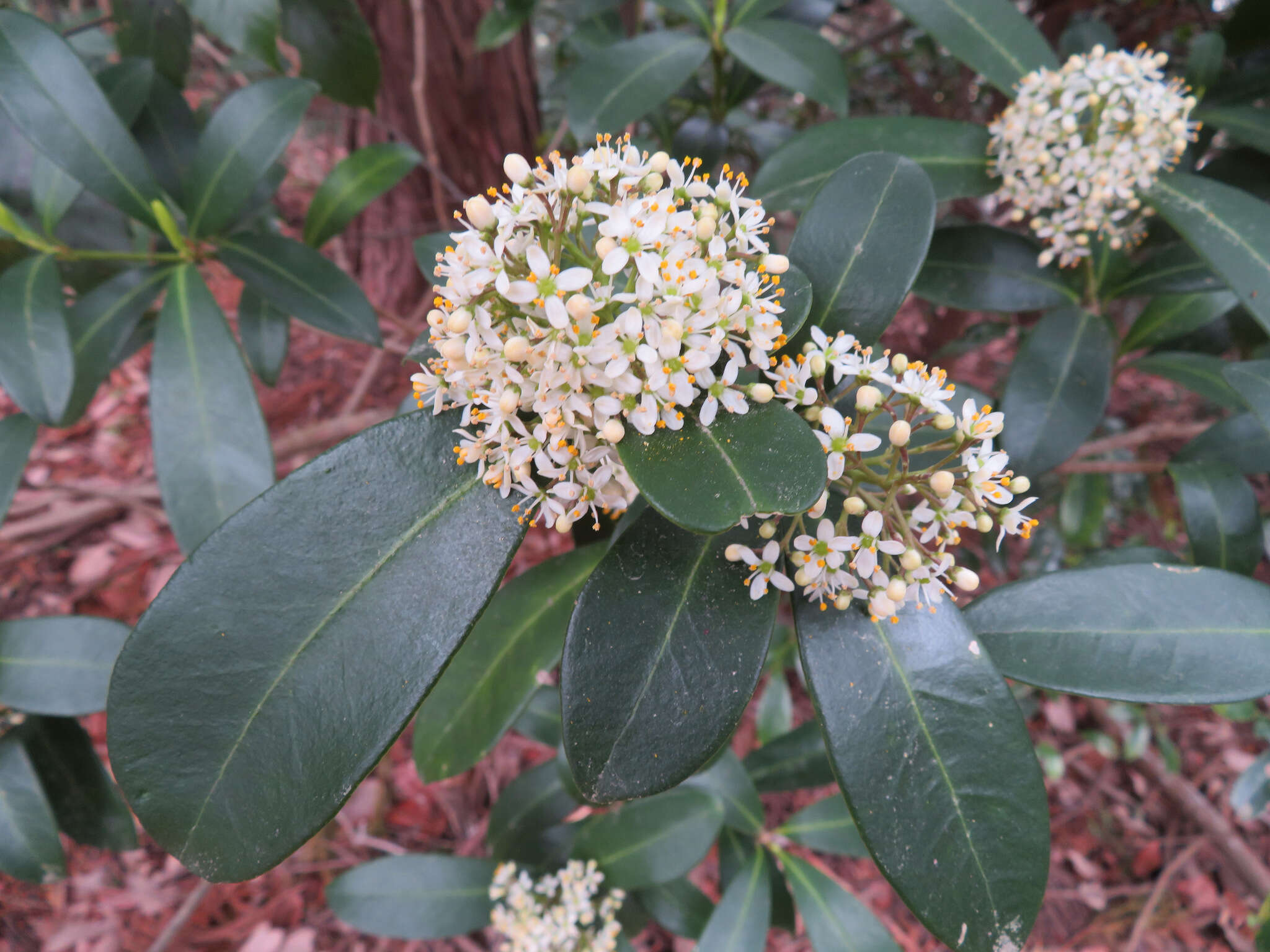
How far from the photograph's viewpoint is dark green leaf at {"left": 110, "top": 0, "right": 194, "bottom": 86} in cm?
198

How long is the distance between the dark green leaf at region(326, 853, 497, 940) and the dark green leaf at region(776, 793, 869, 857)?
2.63ft

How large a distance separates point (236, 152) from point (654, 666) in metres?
1.54

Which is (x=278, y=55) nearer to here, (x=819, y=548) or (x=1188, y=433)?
(x=819, y=548)

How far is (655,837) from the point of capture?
5.16 feet

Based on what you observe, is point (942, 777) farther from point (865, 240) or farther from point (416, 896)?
point (416, 896)

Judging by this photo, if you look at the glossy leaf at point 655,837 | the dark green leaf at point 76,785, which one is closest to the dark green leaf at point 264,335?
the dark green leaf at point 76,785

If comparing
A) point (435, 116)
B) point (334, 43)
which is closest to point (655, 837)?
point (334, 43)

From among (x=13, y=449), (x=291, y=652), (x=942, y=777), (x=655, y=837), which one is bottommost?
(x=655, y=837)

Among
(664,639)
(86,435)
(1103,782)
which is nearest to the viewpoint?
(664,639)

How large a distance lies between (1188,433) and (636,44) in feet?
6.50

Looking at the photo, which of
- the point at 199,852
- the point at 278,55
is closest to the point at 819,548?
the point at 199,852

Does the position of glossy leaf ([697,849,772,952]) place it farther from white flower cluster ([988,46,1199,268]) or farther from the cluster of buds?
white flower cluster ([988,46,1199,268])

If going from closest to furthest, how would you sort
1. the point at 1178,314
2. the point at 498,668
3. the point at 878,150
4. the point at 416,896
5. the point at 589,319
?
the point at 589,319, the point at 498,668, the point at 878,150, the point at 416,896, the point at 1178,314

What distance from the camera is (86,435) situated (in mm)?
3105
